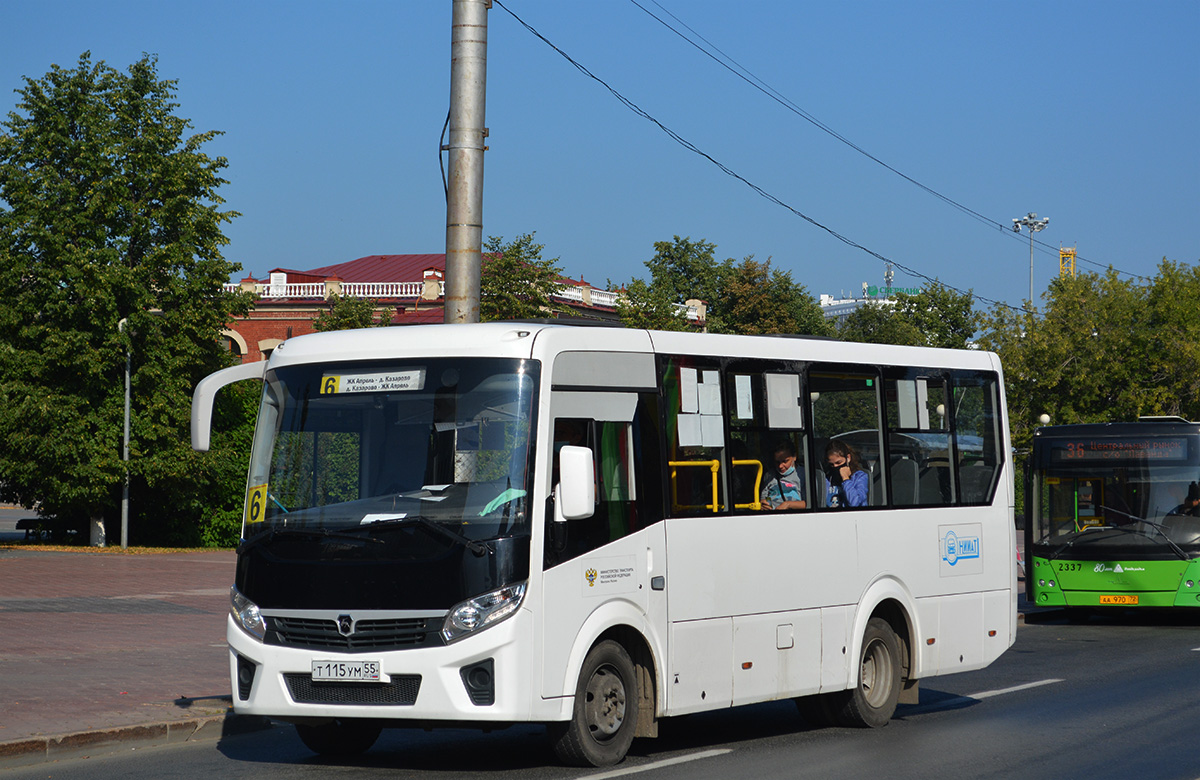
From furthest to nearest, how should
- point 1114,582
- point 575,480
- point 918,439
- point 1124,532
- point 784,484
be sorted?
point 1124,532, point 1114,582, point 918,439, point 784,484, point 575,480

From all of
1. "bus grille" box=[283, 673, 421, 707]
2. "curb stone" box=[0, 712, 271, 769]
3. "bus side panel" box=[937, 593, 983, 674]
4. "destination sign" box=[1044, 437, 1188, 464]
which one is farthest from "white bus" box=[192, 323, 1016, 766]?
"destination sign" box=[1044, 437, 1188, 464]

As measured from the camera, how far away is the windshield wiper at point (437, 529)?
7969mm

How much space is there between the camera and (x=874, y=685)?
10.9m

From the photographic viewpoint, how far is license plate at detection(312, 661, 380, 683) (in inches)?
316

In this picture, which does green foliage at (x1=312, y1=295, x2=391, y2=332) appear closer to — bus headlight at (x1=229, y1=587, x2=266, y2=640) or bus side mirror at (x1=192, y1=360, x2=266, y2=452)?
bus side mirror at (x1=192, y1=360, x2=266, y2=452)

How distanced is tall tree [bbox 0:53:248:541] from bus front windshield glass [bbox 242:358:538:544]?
26.1m

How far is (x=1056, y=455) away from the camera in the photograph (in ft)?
68.4

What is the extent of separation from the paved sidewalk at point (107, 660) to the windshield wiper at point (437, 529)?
2.93 m

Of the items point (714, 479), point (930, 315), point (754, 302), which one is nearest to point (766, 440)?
point (714, 479)

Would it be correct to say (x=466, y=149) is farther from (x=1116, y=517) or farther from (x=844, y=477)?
(x=1116, y=517)

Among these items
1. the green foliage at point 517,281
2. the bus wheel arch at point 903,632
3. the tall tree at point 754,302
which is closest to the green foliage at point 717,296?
the tall tree at point 754,302

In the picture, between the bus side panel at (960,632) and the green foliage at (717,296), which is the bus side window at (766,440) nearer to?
the bus side panel at (960,632)

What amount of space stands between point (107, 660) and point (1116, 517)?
44.8 ft

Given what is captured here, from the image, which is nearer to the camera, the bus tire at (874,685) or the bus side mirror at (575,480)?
the bus side mirror at (575,480)
